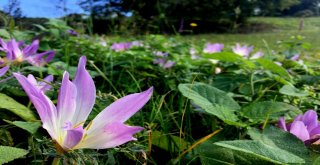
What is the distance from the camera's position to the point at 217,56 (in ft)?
3.39

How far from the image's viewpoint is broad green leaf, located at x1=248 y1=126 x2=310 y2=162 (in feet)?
1.74

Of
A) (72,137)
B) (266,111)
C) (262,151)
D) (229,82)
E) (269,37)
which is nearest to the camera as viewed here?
(72,137)

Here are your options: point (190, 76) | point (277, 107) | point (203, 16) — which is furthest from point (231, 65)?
point (203, 16)

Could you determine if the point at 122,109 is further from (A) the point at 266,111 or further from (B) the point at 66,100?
(A) the point at 266,111

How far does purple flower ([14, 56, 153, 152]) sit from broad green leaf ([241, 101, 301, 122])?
34 centimetres

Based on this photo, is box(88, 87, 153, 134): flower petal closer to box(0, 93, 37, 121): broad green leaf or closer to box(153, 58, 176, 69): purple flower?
box(0, 93, 37, 121): broad green leaf

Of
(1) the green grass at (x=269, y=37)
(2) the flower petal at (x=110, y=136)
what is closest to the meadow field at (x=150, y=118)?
(2) the flower petal at (x=110, y=136)

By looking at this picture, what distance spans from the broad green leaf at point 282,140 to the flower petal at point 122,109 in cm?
24

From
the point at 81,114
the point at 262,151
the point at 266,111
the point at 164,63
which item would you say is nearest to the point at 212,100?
the point at 266,111

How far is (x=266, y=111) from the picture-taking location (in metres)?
0.68

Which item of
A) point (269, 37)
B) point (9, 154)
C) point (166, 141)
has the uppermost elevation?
point (9, 154)

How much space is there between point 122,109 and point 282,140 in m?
0.27

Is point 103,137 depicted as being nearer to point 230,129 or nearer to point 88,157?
point 88,157

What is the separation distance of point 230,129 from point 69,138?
0.40m
